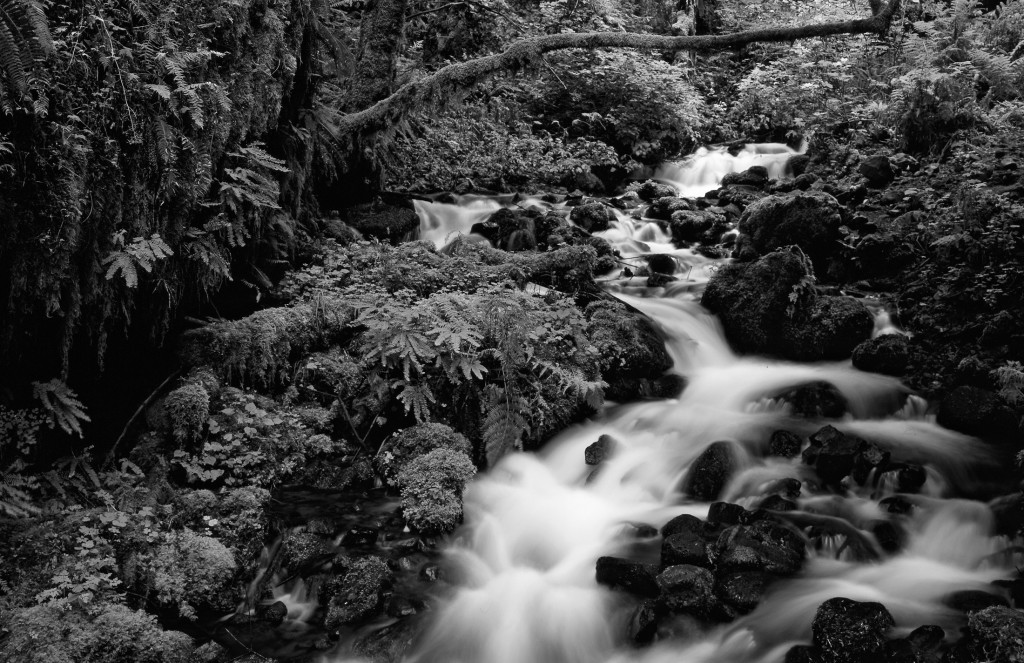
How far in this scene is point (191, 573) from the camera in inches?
169

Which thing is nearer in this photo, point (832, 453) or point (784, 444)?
point (832, 453)

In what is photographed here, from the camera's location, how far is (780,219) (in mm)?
10234

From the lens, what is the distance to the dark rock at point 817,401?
6.99 metres

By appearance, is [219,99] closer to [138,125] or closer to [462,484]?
[138,125]

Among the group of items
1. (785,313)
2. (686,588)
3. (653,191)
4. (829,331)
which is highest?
(653,191)

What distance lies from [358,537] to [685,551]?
2581mm

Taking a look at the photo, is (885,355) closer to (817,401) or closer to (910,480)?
(817,401)

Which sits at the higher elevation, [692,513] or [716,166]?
[716,166]

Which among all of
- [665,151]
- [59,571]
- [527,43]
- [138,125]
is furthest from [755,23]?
[59,571]

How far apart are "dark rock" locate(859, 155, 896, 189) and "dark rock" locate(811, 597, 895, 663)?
33.0 feet

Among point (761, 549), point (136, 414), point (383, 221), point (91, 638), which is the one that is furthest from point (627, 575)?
point (383, 221)

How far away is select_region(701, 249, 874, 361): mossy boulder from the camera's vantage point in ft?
26.9

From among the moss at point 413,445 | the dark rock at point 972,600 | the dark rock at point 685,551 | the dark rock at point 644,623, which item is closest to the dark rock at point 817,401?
the dark rock at point 972,600

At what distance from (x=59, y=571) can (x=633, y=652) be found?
370 cm
